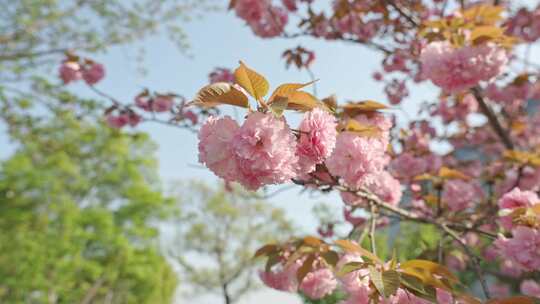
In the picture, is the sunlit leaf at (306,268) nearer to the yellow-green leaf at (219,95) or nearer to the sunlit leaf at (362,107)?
the sunlit leaf at (362,107)

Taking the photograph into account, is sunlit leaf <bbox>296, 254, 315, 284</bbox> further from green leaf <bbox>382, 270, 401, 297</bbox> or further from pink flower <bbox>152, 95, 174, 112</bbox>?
pink flower <bbox>152, 95, 174, 112</bbox>

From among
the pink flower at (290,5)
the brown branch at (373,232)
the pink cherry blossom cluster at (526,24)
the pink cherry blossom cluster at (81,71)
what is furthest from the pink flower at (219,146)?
the pink cherry blossom cluster at (526,24)

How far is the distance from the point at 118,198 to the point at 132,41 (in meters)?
8.64

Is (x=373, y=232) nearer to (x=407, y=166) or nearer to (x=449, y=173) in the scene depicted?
(x=449, y=173)

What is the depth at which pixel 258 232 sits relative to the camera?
18266 mm

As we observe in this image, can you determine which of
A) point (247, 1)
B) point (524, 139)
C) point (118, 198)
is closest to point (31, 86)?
point (247, 1)

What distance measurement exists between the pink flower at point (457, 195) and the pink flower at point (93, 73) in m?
2.73

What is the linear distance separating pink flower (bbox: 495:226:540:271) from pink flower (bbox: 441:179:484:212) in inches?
57.2

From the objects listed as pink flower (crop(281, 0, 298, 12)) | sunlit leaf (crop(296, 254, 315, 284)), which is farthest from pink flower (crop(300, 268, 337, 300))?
pink flower (crop(281, 0, 298, 12))

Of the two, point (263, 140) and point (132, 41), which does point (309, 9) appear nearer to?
point (263, 140)

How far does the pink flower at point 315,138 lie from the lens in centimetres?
84

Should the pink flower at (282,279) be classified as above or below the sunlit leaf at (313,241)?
below

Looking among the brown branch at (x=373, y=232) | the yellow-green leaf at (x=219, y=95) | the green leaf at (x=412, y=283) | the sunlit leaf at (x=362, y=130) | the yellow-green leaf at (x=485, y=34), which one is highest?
the yellow-green leaf at (x=485, y=34)

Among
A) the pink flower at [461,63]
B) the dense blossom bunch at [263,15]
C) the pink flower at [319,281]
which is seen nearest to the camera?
the pink flower at [319,281]
